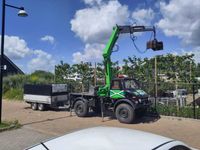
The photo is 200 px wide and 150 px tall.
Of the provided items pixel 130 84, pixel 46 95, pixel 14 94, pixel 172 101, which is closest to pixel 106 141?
pixel 130 84

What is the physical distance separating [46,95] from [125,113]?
20.1ft

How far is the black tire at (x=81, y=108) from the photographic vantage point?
14747 mm

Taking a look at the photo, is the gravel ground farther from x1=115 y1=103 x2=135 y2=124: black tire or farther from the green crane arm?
the green crane arm

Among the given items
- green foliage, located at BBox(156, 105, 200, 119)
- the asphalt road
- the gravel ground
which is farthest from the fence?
the asphalt road

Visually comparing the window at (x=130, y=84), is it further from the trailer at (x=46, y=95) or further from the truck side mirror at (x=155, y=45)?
the trailer at (x=46, y=95)

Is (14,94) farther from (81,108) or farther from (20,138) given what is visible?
(20,138)

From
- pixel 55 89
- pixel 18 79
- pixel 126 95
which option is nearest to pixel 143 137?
pixel 126 95

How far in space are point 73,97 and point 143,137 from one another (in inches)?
496

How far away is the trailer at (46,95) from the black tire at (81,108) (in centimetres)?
272

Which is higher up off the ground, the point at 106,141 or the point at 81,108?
the point at 106,141

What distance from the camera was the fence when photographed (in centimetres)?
1403

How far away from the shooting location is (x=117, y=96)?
44.7ft

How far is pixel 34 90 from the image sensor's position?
18.3m

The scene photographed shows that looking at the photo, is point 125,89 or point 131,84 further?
point 131,84
